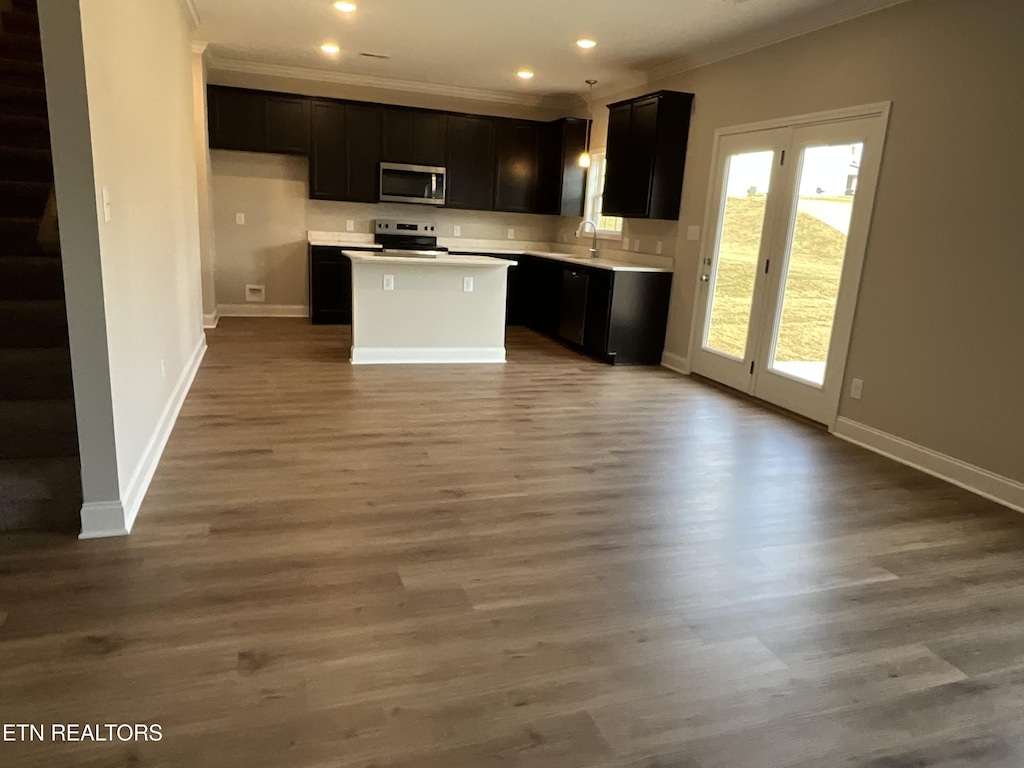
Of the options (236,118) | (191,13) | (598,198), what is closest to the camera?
(191,13)

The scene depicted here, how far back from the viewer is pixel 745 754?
67.9 inches

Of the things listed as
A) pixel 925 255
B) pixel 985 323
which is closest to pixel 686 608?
pixel 985 323

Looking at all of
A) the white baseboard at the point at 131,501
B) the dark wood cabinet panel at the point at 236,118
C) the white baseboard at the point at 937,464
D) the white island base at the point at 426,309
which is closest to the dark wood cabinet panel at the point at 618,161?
the white island base at the point at 426,309

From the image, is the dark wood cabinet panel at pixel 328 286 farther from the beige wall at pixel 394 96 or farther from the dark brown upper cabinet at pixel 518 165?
the dark brown upper cabinet at pixel 518 165

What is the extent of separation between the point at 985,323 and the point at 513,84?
5.50 meters

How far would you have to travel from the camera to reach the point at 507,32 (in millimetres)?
5484

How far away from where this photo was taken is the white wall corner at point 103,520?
262 centimetres

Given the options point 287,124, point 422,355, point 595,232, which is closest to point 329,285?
point 287,124

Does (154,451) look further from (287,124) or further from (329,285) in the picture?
(287,124)

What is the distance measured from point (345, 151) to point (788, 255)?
494 cm

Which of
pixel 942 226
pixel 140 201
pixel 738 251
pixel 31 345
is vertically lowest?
pixel 31 345

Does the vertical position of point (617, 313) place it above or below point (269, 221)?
below

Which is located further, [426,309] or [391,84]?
[391,84]

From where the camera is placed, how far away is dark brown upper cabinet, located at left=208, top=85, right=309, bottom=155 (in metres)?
7.20
